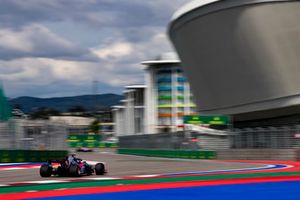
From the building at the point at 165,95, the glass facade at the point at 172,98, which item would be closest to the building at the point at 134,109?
the building at the point at 165,95

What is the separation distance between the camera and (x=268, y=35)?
44.8 metres

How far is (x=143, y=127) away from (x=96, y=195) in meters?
102

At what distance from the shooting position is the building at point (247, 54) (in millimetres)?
44625

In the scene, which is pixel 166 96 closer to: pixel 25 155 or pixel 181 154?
pixel 181 154

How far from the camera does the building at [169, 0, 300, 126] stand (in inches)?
1757

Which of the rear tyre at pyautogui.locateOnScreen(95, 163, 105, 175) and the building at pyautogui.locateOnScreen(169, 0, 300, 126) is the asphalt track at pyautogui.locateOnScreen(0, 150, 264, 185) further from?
the building at pyautogui.locateOnScreen(169, 0, 300, 126)

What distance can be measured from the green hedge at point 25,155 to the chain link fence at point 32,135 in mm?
388

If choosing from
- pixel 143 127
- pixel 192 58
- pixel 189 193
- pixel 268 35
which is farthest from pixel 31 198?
pixel 143 127

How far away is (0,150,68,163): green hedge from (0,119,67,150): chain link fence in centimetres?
39

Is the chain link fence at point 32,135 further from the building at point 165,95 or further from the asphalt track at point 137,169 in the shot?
the building at point 165,95

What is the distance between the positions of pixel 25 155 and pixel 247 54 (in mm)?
20862

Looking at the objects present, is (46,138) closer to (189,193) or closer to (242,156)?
(242,156)

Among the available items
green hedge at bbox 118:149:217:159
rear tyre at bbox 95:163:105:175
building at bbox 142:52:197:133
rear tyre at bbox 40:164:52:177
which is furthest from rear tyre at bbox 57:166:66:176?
building at bbox 142:52:197:133

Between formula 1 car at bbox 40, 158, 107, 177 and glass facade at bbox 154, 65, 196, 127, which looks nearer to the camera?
formula 1 car at bbox 40, 158, 107, 177
